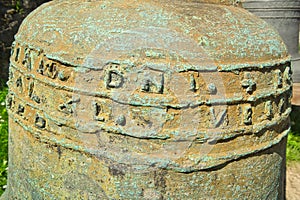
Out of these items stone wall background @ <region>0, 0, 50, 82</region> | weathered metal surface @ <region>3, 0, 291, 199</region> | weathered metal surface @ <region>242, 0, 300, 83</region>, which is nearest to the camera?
weathered metal surface @ <region>3, 0, 291, 199</region>

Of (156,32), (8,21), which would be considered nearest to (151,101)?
(156,32)

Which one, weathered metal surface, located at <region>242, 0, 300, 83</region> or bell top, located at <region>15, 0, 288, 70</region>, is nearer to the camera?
bell top, located at <region>15, 0, 288, 70</region>

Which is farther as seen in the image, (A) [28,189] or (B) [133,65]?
(A) [28,189]

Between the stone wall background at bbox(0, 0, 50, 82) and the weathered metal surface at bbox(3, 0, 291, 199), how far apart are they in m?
2.61

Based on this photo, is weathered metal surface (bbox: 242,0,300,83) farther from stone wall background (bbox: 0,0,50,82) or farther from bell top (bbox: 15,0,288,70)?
bell top (bbox: 15,0,288,70)

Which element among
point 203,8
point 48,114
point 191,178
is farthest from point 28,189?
point 203,8

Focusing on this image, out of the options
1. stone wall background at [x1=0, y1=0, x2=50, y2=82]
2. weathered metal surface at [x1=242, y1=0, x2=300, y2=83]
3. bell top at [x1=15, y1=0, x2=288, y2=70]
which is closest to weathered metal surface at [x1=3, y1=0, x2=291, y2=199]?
→ bell top at [x1=15, y1=0, x2=288, y2=70]

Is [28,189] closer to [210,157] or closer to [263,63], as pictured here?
[210,157]

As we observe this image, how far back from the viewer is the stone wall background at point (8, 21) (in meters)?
3.79

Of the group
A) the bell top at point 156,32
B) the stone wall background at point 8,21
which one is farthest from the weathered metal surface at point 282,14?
the bell top at point 156,32

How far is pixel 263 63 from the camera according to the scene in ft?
4.18

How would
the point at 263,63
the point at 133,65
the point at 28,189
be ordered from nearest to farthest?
1. the point at 133,65
2. the point at 263,63
3. the point at 28,189

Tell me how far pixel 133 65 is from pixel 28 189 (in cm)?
57

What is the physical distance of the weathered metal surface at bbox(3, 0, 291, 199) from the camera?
118 cm
